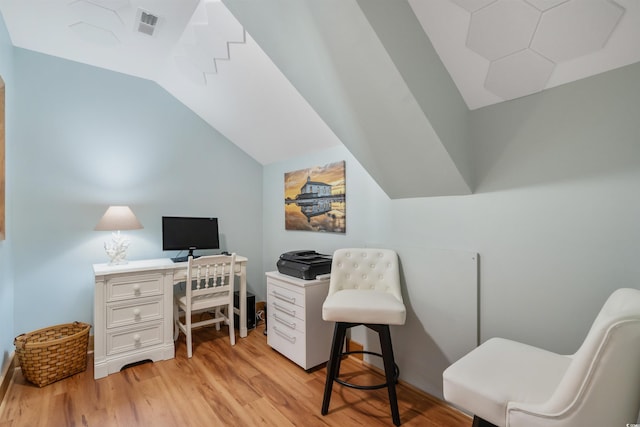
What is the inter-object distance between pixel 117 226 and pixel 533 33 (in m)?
3.02

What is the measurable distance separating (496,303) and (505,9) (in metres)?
1.38

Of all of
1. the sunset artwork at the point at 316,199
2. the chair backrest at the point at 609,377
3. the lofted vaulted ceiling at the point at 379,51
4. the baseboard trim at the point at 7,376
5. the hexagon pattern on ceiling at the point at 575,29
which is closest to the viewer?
the chair backrest at the point at 609,377

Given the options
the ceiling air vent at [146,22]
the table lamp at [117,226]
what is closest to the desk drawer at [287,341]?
the table lamp at [117,226]

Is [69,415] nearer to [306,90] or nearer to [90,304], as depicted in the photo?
[90,304]

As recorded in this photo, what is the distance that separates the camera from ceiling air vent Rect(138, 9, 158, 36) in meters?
1.96

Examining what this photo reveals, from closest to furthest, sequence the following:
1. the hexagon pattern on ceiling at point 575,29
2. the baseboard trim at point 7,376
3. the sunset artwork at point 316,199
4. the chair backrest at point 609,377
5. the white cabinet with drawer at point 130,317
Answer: the chair backrest at point 609,377 → the hexagon pattern on ceiling at point 575,29 → the baseboard trim at point 7,376 → the white cabinet with drawer at point 130,317 → the sunset artwork at point 316,199

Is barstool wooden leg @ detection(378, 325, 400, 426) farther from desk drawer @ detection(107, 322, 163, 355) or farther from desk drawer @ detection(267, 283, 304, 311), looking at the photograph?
desk drawer @ detection(107, 322, 163, 355)

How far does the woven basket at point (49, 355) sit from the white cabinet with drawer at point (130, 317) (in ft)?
0.51

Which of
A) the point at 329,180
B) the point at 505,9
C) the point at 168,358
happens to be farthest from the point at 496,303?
the point at 168,358

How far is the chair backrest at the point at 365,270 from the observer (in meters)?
1.94

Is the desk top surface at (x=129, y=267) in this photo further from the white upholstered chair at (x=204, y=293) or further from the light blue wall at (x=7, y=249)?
the light blue wall at (x=7, y=249)

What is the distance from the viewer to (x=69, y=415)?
166 cm

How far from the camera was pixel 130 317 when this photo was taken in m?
2.23

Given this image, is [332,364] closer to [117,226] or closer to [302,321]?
[302,321]
